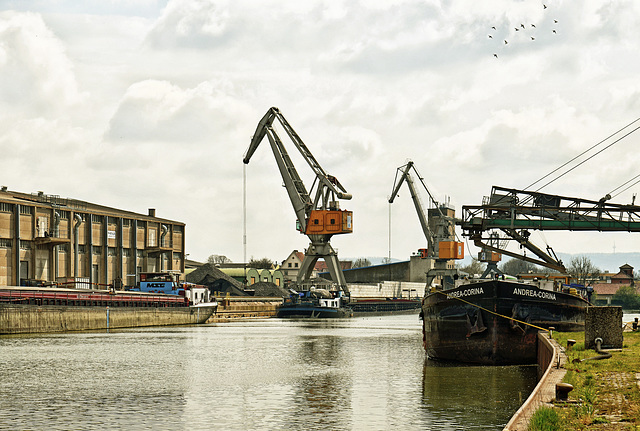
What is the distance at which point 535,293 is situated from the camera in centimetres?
3300

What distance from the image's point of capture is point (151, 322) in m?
77.1

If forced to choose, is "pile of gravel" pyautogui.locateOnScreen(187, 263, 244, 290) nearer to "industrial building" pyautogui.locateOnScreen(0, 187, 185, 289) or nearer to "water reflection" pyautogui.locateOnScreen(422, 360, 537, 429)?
"industrial building" pyautogui.locateOnScreen(0, 187, 185, 289)

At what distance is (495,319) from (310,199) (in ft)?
261

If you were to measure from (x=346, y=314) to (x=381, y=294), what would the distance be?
49.8 m

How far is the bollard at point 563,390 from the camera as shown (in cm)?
1474

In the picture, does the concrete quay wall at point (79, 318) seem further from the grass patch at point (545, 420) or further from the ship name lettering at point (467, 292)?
the grass patch at point (545, 420)

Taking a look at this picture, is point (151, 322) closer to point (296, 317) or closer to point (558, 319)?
point (296, 317)

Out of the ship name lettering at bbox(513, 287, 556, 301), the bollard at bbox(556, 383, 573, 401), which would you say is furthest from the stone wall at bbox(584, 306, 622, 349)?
the bollard at bbox(556, 383, 573, 401)

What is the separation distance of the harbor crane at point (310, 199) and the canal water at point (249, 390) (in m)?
63.8

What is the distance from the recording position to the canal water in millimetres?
20453

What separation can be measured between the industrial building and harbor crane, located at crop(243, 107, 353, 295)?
17475 mm

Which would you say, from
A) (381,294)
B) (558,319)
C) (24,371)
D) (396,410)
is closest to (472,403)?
(396,410)

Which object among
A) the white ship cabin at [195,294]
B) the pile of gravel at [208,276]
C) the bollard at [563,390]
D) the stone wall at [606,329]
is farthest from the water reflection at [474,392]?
the pile of gravel at [208,276]

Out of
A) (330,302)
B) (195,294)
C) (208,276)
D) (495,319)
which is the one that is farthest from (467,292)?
(208,276)
